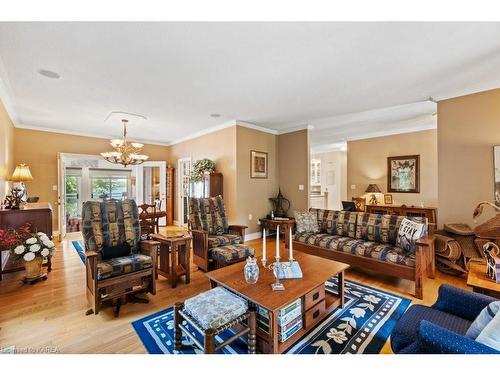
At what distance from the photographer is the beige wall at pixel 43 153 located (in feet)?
16.8

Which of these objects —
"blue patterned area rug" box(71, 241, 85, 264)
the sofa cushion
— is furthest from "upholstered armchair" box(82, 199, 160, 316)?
the sofa cushion

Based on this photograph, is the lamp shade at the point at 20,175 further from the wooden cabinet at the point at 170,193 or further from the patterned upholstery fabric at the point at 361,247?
the patterned upholstery fabric at the point at 361,247

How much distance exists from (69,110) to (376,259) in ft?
17.7

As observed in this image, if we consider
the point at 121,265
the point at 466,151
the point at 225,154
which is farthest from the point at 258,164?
the point at 121,265

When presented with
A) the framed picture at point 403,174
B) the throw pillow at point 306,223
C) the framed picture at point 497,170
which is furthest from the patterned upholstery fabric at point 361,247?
the framed picture at point 403,174

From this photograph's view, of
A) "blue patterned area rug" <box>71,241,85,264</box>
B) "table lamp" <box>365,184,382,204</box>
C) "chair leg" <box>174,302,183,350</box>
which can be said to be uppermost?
"table lamp" <box>365,184,382,204</box>

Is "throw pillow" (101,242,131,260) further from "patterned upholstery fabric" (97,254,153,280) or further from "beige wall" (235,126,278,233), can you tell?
"beige wall" (235,126,278,233)

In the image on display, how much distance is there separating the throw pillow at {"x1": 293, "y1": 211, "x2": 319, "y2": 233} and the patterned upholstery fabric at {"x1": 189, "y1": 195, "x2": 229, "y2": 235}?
1145 mm

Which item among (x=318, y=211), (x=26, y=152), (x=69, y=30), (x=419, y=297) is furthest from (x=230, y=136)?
(x=26, y=152)

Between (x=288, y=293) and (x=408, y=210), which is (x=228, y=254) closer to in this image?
(x=288, y=293)

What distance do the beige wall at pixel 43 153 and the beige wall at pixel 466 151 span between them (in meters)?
7.53

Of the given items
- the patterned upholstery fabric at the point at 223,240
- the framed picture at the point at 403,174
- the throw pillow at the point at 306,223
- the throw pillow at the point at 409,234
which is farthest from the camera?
the framed picture at the point at 403,174

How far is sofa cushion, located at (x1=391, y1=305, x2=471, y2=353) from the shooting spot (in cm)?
133

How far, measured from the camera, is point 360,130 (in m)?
5.89
